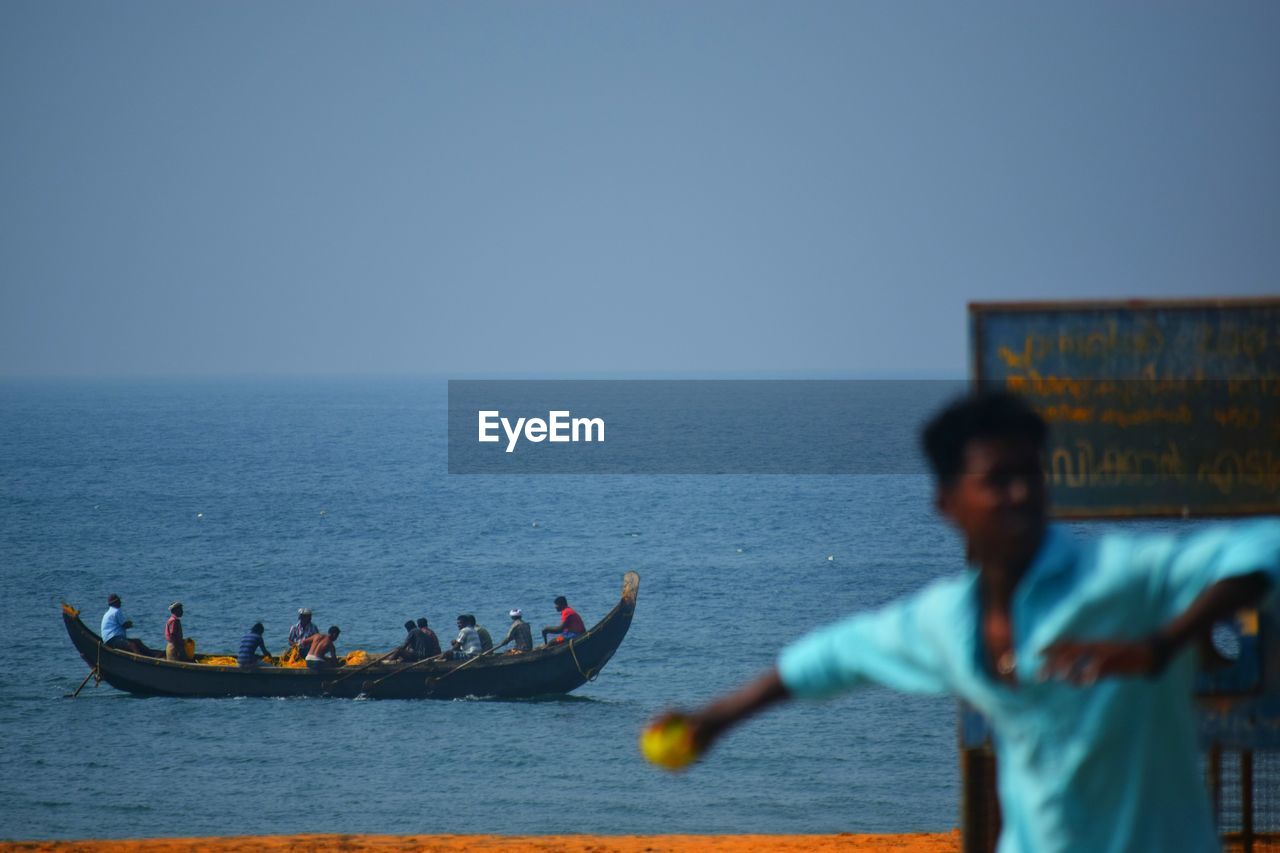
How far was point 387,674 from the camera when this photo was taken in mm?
31891

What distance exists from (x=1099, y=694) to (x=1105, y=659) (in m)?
0.18

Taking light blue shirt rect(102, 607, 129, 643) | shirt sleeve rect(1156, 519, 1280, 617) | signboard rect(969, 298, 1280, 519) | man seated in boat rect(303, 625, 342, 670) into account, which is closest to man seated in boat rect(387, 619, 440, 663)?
man seated in boat rect(303, 625, 342, 670)

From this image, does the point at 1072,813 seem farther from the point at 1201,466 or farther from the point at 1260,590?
the point at 1201,466

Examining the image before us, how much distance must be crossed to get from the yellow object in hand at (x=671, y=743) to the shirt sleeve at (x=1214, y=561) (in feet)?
2.57

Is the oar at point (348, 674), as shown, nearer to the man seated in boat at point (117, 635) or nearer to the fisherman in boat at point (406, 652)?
the fisherman in boat at point (406, 652)

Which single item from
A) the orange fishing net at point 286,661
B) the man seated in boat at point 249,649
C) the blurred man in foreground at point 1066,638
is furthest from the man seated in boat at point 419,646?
the blurred man in foreground at point 1066,638

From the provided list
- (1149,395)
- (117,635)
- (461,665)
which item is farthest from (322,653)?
(1149,395)

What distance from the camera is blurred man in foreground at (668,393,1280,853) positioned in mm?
1967

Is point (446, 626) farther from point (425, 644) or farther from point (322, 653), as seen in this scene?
point (322, 653)

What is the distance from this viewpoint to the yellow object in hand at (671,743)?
234 centimetres

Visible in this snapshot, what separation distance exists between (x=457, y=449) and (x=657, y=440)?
2210cm

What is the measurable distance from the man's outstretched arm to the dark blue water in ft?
69.5

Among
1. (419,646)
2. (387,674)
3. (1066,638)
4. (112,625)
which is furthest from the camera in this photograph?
(387,674)

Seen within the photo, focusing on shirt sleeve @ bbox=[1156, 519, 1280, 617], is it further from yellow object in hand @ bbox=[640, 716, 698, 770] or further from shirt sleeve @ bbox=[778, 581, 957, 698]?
yellow object in hand @ bbox=[640, 716, 698, 770]
